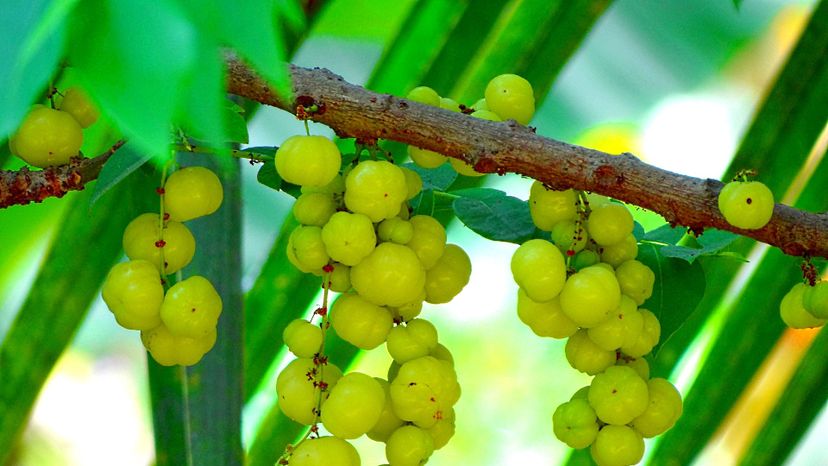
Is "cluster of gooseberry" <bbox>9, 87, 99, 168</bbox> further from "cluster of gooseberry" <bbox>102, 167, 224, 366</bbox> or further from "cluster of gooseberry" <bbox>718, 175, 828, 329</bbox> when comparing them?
"cluster of gooseberry" <bbox>718, 175, 828, 329</bbox>

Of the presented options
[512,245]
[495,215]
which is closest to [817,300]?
[495,215]

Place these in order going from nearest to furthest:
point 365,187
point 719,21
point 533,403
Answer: point 365,187, point 719,21, point 533,403

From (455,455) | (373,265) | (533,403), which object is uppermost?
(533,403)

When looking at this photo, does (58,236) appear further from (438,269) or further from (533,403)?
(533,403)

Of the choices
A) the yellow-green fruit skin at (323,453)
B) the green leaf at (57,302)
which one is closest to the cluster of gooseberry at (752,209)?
the yellow-green fruit skin at (323,453)

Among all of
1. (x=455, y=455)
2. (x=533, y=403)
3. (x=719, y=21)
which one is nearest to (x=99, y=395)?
(x=455, y=455)

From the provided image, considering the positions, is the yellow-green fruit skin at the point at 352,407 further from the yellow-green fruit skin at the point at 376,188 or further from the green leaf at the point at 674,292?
the green leaf at the point at 674,292
